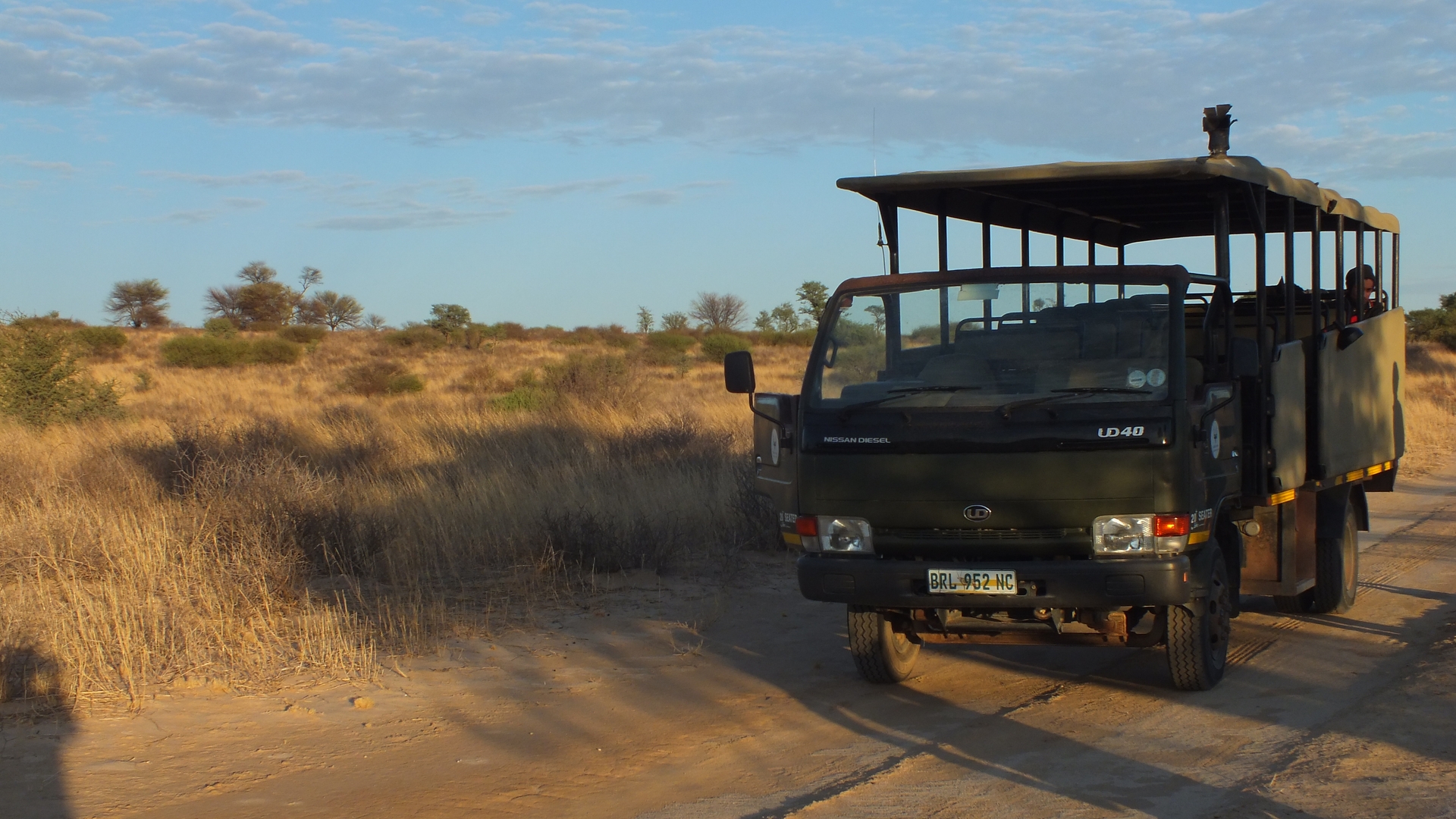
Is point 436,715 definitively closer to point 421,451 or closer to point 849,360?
point 849,360

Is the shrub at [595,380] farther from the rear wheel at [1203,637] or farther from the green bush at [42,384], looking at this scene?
the rear wheel at [1203,637]

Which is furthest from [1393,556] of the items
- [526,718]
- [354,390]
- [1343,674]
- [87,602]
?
[354,390]

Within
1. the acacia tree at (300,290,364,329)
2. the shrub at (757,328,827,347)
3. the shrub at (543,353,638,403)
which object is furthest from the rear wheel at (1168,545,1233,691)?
the acacia tree at (300,290,364,329)

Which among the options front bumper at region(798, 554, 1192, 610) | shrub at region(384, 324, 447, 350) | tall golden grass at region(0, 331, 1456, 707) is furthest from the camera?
shrub at region(384, 324, 447, 350)

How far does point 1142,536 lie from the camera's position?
5297 millimetres

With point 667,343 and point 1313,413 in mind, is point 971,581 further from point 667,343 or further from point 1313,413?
point 667,343

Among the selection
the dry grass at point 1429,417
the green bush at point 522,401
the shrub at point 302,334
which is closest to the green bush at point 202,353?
the shrub at point 302,334

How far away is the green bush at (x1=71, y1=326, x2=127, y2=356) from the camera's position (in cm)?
4202

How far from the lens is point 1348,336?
753 centimetres

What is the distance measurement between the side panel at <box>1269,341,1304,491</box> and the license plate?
71.9 inches

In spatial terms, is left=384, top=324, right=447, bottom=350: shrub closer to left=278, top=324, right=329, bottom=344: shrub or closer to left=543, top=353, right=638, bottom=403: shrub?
left=278, top=324, right=329, bottom=344: shrub

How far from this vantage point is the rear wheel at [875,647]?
6.21m

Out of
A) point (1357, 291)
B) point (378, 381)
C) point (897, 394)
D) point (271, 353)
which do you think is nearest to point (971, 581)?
point (897, 394)

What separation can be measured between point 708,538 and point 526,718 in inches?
187
